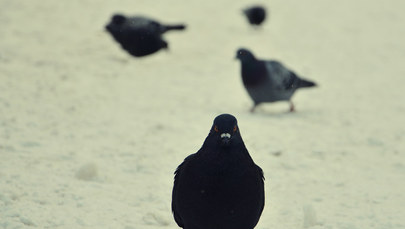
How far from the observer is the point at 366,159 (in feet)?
22.0

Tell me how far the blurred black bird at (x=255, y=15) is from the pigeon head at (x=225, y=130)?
31.4 feet

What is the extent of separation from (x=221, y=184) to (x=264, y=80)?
4.88 metres

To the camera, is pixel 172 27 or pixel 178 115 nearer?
pixel 178 115

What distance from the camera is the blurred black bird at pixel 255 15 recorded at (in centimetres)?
1312

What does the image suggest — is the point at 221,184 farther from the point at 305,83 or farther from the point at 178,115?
the point at 305,83

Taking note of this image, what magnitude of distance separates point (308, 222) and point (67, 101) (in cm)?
402

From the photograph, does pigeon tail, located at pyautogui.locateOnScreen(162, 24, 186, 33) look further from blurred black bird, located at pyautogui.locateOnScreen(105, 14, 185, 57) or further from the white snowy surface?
the white snowy surface

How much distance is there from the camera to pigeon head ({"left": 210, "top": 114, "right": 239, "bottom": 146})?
369cm

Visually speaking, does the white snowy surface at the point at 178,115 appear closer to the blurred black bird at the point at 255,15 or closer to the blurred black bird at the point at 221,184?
the blurred black bird at the point at 255,15

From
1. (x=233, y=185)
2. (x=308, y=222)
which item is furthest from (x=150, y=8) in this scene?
(x=233, y=185)

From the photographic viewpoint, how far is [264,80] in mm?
8445

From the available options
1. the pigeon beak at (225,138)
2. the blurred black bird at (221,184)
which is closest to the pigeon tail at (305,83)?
the blurred black bird at (221,184)

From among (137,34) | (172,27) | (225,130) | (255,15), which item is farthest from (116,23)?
(225,130)

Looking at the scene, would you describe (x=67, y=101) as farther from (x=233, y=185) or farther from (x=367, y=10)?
(x=367, y=10)
